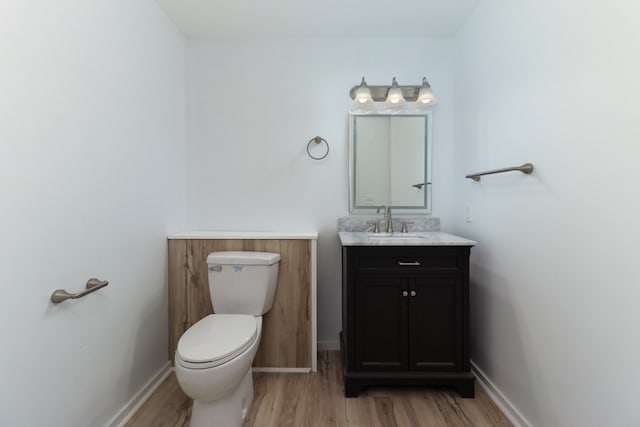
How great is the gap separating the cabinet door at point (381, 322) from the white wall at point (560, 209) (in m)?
0.53

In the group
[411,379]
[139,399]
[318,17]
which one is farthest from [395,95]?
[139,399]

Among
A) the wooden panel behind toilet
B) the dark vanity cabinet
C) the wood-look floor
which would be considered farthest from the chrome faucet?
the wood-look floor

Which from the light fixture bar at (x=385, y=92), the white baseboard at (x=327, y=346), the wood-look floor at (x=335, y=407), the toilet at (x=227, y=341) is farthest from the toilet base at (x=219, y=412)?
the light fixture bar at (x=385, y=92)

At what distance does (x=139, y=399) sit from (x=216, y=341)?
26.6 inches

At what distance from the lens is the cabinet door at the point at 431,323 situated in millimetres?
1635

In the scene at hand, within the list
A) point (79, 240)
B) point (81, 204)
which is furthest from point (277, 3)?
point (79, 240)

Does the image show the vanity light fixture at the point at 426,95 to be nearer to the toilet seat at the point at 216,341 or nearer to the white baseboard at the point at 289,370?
the toilet seat at the point at 216,341

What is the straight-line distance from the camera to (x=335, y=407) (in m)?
1.58

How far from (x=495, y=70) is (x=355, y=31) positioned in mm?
969

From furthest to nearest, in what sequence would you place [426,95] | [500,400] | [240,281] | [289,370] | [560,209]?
[426,95] → [289,370] → [240,281] → [500,400] → [560,209]

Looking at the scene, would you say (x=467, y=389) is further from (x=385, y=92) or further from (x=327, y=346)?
(x=385, y=92)

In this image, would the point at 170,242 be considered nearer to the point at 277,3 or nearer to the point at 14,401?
the point at 14,401

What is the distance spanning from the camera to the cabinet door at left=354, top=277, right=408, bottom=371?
164cm

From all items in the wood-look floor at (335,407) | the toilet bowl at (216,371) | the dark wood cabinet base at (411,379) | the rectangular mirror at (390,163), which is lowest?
the wood-look floor at (335,407)
